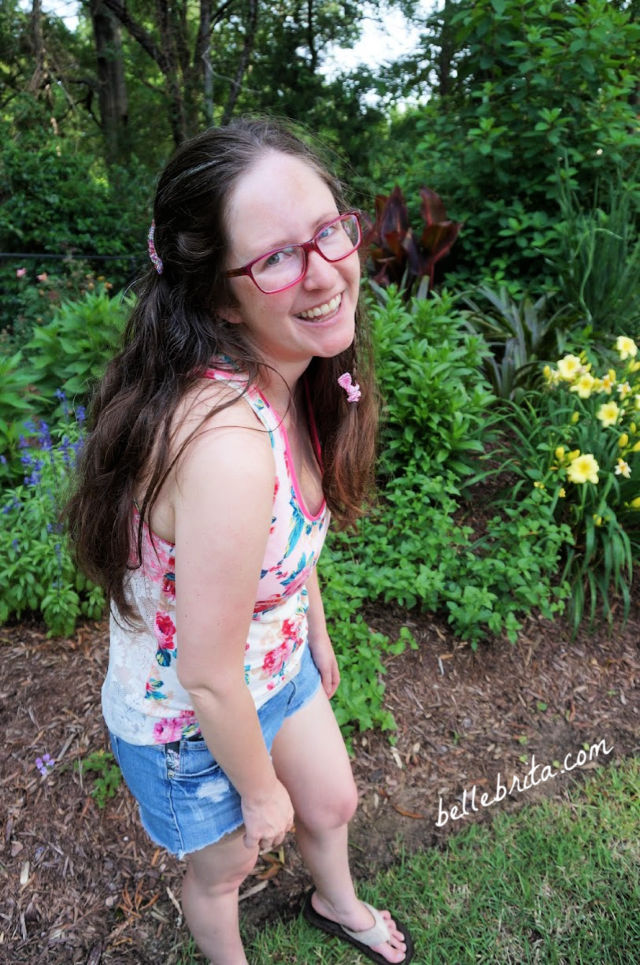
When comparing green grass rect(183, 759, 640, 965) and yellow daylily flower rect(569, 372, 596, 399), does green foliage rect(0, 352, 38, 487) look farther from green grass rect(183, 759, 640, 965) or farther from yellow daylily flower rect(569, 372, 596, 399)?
yellow daylily flower rect(569, 372, 596, 399)

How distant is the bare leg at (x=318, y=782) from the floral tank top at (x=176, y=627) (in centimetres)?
20

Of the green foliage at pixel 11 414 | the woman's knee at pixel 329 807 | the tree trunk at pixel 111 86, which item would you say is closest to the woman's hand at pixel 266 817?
the woman's knee at pixel 329 807

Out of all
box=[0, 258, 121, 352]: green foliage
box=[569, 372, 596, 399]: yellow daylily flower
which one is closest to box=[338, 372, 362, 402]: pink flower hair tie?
box=[569, 372, 596, 399]: yellow daylily flower

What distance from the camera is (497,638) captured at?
9.44ft

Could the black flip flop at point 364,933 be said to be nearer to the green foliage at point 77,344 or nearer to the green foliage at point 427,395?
the green foliage at point 427,395

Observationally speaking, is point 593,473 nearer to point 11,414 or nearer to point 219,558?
point 219,558

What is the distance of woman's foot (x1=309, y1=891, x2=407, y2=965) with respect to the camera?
1866mm

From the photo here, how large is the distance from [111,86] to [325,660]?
507 inches

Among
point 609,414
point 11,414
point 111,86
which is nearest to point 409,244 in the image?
point 609,414

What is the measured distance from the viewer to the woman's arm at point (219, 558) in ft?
3.34

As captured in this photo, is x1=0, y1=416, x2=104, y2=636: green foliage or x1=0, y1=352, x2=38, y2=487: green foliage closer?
x1=0, y1=416, x2=104, y2=636: green foliage

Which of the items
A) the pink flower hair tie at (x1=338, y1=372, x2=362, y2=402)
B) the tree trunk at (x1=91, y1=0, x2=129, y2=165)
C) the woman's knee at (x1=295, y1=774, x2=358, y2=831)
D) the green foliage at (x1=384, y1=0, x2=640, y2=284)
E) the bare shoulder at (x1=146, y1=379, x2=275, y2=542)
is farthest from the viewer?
the tree trunk at (x1=91, y1=0, x2=129, y2=165)

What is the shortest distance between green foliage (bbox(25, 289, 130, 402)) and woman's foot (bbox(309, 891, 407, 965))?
2436 millimetres

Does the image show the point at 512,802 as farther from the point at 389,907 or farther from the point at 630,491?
the point at 630,491
